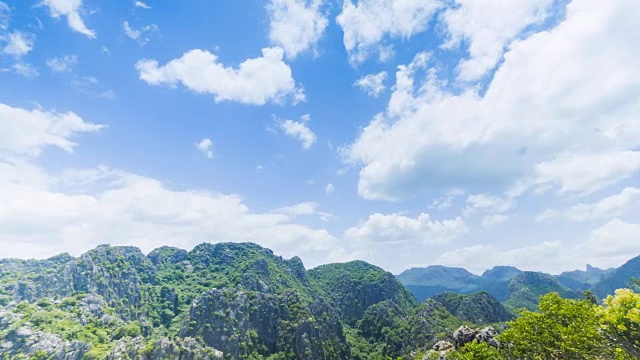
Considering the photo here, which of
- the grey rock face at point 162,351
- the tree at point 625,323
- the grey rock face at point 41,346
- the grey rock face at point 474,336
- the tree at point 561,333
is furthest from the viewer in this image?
the grey rock face at point 41,346

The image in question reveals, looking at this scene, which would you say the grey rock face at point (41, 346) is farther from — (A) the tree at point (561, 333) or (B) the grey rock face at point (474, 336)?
(A) the tree at point (561, 333)

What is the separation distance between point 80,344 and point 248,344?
3063 inches

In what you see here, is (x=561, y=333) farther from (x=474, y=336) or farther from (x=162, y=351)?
(x=162, y=351)

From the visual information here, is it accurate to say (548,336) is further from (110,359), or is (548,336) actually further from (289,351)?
(289,351)

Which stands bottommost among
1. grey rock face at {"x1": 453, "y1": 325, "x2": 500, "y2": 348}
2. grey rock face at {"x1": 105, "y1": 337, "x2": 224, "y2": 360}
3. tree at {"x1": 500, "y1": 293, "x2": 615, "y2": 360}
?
grey rock face at {"x1": 105, "y1": 337, "x2": 224, "y2": 360}

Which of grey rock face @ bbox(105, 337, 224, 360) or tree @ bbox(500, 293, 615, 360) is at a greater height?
tree @ bbox(500, 293, 615, 360)

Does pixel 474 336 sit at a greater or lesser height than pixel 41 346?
greater

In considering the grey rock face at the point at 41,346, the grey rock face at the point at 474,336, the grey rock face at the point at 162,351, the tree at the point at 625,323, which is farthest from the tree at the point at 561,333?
the grey rock face at the point at 41,346

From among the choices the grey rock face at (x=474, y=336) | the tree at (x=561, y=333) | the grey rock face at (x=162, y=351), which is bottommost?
the grey rock face at (x=162, y=351)

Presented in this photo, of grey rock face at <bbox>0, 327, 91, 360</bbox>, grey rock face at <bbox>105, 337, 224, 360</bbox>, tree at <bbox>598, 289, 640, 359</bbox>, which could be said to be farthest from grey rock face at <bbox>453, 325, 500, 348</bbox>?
grey rock face at <bbox>0, 327, 91, 360</bbox>

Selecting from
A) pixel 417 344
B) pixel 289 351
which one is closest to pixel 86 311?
pixel 289 351

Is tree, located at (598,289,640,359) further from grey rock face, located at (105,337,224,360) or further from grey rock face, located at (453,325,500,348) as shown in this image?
grey rock face, located at (105,337,224,360)

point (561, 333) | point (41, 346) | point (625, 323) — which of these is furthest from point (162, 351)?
point (625, 323)

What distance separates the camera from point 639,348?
102 ft
